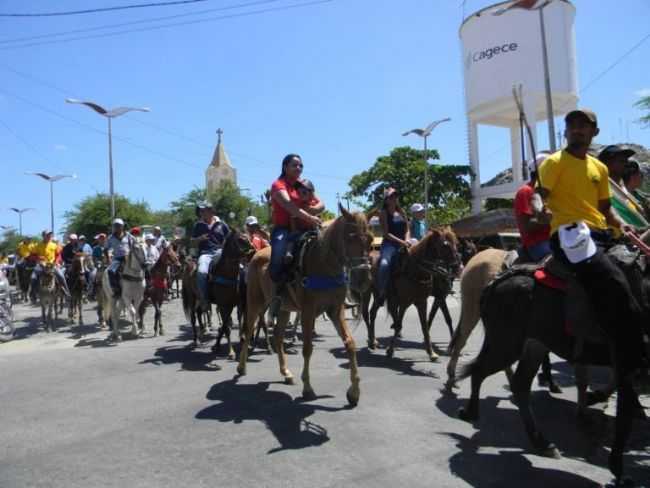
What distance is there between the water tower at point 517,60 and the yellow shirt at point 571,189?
35820 mm

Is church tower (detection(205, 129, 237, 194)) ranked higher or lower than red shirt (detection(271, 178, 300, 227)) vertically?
higher

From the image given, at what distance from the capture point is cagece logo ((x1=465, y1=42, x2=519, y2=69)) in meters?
38.4

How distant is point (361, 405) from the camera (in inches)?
242

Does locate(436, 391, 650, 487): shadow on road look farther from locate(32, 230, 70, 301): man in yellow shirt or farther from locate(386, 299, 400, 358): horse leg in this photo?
locate(32, 230, 70, 301): man in yellow shirt

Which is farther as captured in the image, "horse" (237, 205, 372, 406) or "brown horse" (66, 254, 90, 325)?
"brown horse" (66, 254, 90, 325)

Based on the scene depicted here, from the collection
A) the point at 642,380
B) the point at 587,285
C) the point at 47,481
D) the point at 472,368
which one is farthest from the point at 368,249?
the point at 47,481

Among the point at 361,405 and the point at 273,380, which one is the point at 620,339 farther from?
the point at 273,380

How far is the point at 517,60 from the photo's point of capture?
125 feet

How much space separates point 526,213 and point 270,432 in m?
3.39

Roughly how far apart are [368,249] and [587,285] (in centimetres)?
237

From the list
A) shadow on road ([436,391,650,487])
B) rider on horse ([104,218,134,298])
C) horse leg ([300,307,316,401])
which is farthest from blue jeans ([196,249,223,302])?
shadow on road ([436,391,650,487])

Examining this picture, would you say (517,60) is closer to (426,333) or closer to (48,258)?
(48,258)

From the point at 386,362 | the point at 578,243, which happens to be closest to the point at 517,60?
the point at 386,362

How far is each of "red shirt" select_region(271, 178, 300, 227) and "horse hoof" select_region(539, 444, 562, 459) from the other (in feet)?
13.0
